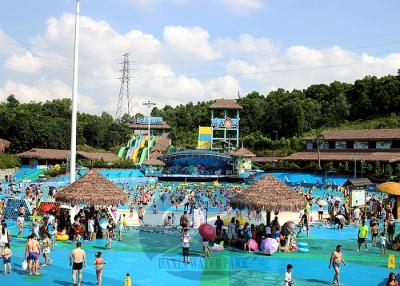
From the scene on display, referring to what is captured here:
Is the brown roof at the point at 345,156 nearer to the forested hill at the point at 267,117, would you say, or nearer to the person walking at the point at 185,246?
the forested hill at the point at 267,117

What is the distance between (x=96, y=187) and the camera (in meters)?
19.8

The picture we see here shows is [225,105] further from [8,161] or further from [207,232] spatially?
[207,232]

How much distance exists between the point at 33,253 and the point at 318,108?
250 ft

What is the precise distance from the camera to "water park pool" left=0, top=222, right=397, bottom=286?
13.4 m

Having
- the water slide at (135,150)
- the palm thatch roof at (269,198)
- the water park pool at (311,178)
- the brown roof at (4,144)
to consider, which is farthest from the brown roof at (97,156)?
the palm thatch roof at (269,198)

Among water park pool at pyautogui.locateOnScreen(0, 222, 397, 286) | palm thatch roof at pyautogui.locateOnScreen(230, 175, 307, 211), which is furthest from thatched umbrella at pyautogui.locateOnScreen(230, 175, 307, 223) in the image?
water park pool at pyautogui.locateOnScreen(0, 222, 397, 286)

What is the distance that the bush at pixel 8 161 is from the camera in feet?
196

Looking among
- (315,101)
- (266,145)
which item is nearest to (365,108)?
(315,101)

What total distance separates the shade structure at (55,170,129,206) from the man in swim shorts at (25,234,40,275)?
19.1 ft

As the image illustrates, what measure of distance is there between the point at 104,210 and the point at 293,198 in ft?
30.1

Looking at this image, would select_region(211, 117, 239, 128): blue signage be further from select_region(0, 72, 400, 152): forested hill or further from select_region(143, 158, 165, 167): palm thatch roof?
select_region(143, 158, 165, 167): palm thatch roof

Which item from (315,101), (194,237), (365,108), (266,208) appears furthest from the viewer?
(315,101)

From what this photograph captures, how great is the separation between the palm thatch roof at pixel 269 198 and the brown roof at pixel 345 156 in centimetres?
3473

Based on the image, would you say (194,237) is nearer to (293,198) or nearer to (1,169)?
(293,198)
